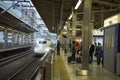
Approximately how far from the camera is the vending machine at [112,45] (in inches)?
541

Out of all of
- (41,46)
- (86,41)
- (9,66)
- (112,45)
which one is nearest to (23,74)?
Result: (9,66)

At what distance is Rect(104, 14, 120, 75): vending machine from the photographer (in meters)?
13.7

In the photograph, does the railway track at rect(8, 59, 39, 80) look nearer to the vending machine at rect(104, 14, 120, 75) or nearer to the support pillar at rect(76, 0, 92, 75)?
the support pillar at rect(76, 0, 92, 75)

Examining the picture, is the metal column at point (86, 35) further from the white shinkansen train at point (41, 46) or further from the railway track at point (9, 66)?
the white shinkansen train at point (41, 46)

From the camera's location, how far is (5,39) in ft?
86.5

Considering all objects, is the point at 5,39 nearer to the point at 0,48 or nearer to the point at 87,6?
the point at 0,48

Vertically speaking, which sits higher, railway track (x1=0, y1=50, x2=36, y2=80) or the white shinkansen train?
the white shinkansen train

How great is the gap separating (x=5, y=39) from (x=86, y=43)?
13.8 m

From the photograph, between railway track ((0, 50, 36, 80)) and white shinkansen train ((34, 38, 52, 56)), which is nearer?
railway track ((0, 50, 36, 80))

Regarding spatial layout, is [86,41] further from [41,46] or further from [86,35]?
[41,46]

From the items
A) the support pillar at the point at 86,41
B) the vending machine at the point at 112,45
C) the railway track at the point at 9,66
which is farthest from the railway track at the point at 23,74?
the vending machine at the point at 112,45

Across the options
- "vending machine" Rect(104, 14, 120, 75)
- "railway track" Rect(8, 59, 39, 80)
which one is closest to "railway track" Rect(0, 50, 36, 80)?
"railway track" Rect(8, 59, 39, 80)

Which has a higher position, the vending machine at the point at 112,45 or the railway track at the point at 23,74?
the vending machine at the point at 112,45

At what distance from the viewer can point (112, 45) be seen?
14.7m
